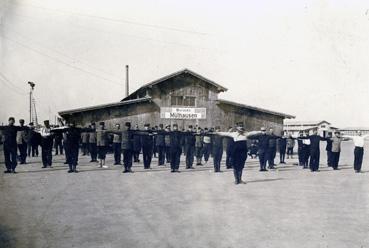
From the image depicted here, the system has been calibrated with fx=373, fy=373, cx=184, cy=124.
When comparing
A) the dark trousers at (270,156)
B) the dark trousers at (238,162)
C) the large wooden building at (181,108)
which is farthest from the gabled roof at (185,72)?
the dark trousers at (238,162)

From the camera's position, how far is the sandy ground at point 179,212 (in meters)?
5.81

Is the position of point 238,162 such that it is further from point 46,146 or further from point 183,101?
point 183,101

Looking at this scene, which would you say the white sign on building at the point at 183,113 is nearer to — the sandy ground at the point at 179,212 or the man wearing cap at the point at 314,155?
the man wearing cap at the point at 314,155

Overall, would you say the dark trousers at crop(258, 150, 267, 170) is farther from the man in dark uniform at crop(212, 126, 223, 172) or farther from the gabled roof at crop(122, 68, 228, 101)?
the gabled roof at crop(122, 68, 228, 101)

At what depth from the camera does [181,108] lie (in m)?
27.0

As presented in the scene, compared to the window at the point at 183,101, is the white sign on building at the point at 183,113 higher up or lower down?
lower down

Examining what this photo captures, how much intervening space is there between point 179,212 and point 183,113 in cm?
1970

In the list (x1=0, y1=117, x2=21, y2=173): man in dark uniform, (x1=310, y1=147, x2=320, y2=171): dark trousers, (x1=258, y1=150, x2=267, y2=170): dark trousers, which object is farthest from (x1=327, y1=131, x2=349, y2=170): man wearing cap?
(x1=0, y1=117, x2=21, y2=173): man in dark uniform

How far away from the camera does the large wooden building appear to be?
25688 millimetres

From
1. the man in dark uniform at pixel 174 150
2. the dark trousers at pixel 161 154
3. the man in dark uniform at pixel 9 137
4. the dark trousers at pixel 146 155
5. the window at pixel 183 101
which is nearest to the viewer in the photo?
the man in dark uniform at pixel 9 137

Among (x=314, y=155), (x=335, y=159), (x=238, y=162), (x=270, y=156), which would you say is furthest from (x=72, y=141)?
(x=335, y=159)

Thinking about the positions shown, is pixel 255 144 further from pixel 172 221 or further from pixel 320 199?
pixel 172 221

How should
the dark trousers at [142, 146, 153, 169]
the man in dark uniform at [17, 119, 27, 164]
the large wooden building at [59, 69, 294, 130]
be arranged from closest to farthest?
the man in dark uniform at [17, 119, 27, 164], the dark trousers at [142, 146, 153, 169], the large wooden building at [59, 69, 294, 130]

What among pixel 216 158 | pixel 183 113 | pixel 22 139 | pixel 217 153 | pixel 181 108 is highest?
pixel 181 108
